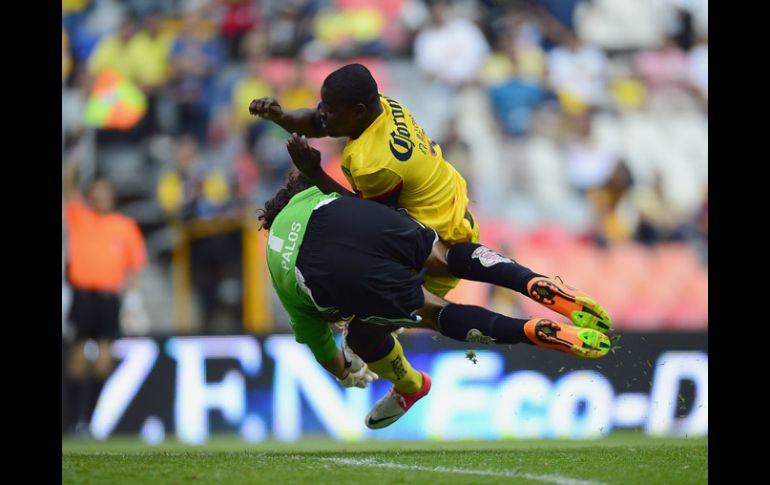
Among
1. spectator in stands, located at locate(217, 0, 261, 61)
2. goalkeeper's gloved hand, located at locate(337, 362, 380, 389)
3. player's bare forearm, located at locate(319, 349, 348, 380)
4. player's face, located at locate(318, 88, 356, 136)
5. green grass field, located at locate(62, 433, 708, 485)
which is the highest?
spectator in stands, located at locate(217, 0, 261, 61)

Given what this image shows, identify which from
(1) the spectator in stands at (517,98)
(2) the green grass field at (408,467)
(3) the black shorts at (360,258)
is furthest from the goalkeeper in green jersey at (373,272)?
(1) the spectator in stands at (517,98)

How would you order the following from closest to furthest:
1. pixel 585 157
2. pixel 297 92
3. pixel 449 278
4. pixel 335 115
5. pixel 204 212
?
pixel 335 115, pixel 449 278, pixel 204 212, pixel 297 92, pixel 585 157

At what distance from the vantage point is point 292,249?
5910 millimetres

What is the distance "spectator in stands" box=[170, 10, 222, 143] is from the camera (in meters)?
12.2

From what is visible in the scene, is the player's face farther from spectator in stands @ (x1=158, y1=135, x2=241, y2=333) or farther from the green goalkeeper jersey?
spectator in stands @ (x1=158, y1=135, x2=241, y2=333)

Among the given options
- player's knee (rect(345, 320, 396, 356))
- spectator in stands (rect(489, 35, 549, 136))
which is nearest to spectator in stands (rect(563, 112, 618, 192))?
spectator in stands (rect(489, 35, 549, 136))

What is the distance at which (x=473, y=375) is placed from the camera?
991 centimetres

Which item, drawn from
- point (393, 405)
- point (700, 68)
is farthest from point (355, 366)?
point (700, 68)

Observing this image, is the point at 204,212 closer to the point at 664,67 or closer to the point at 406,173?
the point at 664,67

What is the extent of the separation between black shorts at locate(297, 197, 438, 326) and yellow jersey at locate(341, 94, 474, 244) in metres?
0.24

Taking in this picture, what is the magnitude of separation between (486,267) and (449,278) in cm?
60
